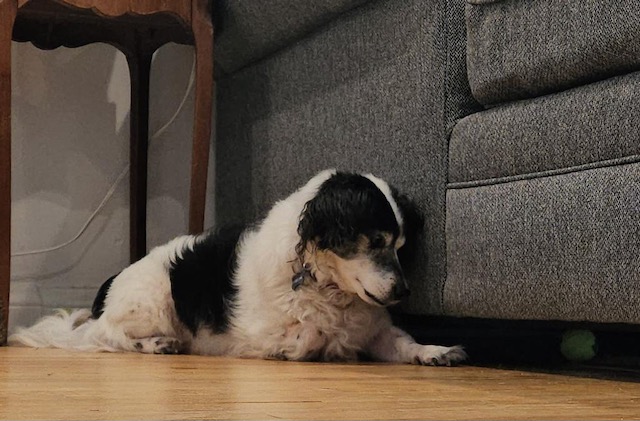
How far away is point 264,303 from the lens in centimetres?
227

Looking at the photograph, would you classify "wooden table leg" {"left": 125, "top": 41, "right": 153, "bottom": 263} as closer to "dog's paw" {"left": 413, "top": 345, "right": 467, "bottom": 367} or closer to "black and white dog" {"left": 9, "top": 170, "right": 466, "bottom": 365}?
A: "black and white dog" {"left": 9, "top": 170, "right": 466, "bottom": 365}

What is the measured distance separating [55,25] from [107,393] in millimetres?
1794

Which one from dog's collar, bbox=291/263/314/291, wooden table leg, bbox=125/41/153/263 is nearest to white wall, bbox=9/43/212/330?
wooden table leg, bbox=125/41/153/263

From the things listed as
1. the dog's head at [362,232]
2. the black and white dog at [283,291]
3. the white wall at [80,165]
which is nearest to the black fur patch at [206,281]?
the black and white dog at [283,291]

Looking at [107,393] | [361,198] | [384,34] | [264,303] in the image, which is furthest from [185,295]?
[107,393]

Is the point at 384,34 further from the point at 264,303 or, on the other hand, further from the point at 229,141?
the point at 229,141

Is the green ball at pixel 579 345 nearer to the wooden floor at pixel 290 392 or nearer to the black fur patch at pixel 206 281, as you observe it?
the wooden floor at pixel 290 392

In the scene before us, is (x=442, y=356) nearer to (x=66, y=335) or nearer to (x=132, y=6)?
(x=66, y=335)

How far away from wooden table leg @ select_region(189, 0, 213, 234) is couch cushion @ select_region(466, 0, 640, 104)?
102 cm

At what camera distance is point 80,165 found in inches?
128

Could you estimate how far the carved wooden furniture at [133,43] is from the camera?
8.34 ft

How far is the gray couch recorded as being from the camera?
5.34 feet

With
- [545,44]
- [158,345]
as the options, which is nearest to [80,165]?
[158,345]

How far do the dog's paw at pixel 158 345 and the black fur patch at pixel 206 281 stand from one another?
0.05 m
